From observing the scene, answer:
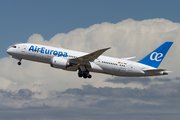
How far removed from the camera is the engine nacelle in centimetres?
3853

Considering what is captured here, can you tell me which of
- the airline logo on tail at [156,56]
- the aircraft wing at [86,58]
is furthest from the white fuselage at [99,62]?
the airline logo on tail at [156,56]

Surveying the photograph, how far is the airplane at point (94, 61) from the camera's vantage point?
3928 cm

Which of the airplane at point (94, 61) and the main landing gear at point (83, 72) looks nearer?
the airplane at point (94, 61)

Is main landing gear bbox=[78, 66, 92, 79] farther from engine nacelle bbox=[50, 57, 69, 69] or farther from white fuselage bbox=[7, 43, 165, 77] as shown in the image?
engine nacelle bbox=[50, 57, 69, 69]

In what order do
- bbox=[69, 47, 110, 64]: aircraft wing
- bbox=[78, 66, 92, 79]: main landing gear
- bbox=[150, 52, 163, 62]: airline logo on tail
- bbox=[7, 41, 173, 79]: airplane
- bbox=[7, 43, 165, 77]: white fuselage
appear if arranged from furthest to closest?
bbox=[78, 66, 92, 79]: main landing gear < bbox=[150, 52, 163, 62]: airline logo on tail < bbox=[7, 43, 165, 77]: white fuselage < bbox=[7, 41, 173, 79]: airplane < bbox=[69, 47, 110, 64]: aircraft wing

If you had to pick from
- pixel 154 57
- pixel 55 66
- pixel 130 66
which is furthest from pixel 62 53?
pixel 154 57

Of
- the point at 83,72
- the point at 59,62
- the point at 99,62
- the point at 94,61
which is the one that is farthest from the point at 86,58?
the point at 59,62

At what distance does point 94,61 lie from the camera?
132 feet

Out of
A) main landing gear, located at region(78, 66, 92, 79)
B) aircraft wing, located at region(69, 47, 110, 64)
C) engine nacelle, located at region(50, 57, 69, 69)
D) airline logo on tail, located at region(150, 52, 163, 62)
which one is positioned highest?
airline logo on tail, located at region(150, 52, 163, 62)

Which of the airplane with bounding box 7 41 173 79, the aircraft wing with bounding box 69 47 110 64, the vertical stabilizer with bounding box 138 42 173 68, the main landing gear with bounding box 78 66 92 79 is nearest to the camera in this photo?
the aircraft wing with bounding box 69 47 110 64

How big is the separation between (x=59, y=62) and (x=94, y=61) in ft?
19.4

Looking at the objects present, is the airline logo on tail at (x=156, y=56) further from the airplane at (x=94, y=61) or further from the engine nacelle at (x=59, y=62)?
the engine nacelle at (x=59, y=62)

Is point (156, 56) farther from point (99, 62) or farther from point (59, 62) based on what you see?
point (59, 62)

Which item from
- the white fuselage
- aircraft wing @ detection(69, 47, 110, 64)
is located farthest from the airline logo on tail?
aircraft wing @ detection(69, 47, 110, 64)
